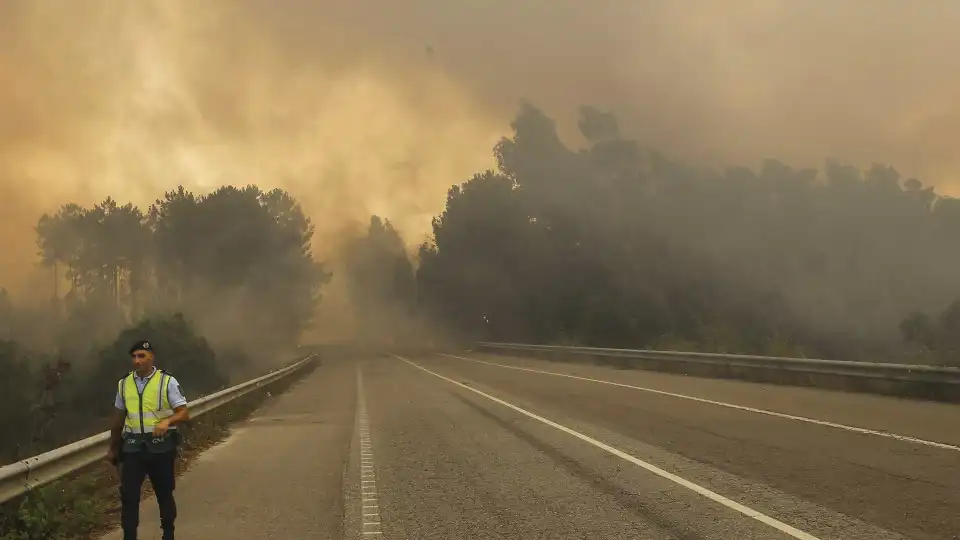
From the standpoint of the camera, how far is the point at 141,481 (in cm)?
608

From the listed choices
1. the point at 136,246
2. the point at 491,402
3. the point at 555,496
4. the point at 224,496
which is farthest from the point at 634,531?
the point at 136,246

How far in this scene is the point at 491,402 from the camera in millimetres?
18000

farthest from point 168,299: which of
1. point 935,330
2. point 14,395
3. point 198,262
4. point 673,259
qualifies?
point 935,330

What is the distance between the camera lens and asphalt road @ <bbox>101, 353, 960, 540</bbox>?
6617 mm

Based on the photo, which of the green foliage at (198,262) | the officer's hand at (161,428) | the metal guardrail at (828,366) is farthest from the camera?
the green foliage at (198,262)

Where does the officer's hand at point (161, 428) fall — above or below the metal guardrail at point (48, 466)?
above

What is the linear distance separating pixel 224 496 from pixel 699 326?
190ft

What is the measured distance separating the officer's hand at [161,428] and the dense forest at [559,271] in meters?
49.4

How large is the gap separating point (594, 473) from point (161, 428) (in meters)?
4.92

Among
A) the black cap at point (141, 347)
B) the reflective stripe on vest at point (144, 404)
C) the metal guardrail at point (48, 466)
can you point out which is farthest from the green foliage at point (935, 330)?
the black cap at point (141, 347)

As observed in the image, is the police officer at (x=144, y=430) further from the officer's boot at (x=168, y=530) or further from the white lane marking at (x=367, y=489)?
the white lane marking at (x=367, y=489)

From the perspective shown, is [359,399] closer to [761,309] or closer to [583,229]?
[583,229]

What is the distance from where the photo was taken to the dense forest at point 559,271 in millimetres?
61644

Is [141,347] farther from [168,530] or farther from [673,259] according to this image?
[673,259]
